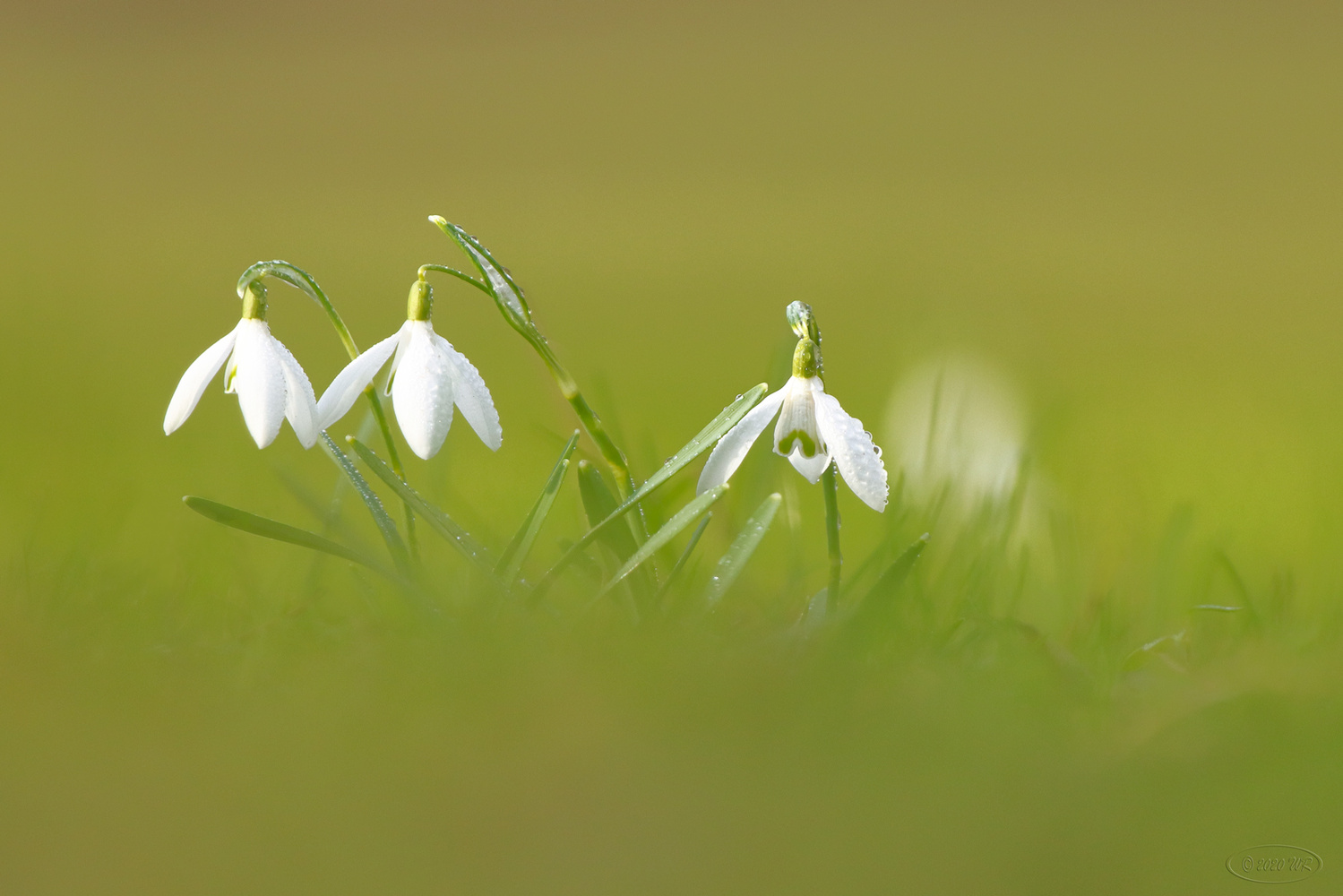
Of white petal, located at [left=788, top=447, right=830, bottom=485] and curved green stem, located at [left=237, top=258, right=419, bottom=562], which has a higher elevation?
curved green stem, located at [left=237, top=258, right=419, bottom=562]

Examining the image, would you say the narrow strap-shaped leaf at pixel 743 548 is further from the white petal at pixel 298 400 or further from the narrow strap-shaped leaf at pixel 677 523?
the white petal at pixel 298 400

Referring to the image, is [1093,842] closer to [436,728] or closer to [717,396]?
[436,728]

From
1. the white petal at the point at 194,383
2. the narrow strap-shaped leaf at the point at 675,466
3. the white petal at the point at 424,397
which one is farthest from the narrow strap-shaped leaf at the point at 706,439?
the white petal at the point at 194,383

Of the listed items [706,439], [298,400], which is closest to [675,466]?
[706,439]

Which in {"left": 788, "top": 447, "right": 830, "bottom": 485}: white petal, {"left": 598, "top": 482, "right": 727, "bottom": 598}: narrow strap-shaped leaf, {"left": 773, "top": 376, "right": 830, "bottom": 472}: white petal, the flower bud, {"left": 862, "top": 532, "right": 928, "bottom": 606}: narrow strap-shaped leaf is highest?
the flower bud

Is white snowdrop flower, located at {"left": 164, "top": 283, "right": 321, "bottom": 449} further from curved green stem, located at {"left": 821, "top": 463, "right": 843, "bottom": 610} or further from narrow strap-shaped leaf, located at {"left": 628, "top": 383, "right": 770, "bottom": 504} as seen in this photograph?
curved green stem, located at {"left": 821, "top": 463, "right": 843, "bottom": 610}

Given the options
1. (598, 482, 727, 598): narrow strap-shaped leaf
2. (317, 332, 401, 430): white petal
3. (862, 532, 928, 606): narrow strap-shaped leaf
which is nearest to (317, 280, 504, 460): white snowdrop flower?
(317, 332, 401, 430): white petal
